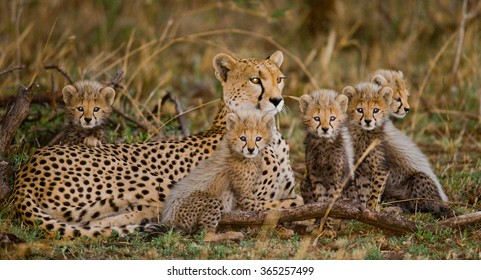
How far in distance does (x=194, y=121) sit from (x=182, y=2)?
212 inches

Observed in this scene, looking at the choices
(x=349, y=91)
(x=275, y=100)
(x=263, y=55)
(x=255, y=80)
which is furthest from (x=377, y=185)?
(x=263, y=55)

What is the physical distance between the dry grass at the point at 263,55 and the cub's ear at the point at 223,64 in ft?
1.79

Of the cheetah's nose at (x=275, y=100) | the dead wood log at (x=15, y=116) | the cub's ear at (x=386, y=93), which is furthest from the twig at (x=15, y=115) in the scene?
the cub's ear at (x=386, y=93)

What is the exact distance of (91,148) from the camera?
6.12 meters

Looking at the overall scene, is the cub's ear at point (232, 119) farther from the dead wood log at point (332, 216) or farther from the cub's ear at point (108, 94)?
the cub's ear at point (108, 94)

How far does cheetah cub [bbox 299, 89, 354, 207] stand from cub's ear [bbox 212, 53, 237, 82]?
0.63 m

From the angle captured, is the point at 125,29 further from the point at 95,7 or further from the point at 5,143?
the point at 5,143

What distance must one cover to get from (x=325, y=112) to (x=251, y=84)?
1.92 feet

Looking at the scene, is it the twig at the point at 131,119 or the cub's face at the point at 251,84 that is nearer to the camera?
the cub's face at the point at 251,84

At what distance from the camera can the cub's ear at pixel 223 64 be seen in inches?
247

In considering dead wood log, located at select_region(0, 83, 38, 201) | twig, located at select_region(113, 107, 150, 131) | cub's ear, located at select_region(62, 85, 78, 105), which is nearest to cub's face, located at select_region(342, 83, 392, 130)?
cub's ear, located at select_region(62, 85, 78, 105)

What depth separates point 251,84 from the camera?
20.1ft

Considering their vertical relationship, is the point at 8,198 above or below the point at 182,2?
below
